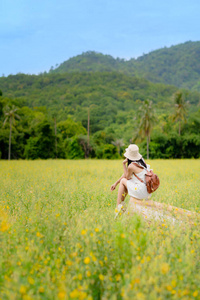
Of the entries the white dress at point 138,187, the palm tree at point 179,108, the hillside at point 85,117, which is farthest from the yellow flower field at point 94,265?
the palm tree at point 179,108

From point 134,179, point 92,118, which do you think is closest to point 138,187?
point 134,179

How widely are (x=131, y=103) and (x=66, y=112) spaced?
25.0m

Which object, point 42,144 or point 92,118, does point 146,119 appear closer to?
point 42,144

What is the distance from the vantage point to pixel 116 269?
120 inches

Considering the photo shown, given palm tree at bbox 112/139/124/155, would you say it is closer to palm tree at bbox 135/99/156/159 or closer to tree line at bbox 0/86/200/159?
tree line at bbox 0/86/200/159

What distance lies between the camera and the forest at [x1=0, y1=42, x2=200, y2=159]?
166 ft

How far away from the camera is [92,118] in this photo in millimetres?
79812

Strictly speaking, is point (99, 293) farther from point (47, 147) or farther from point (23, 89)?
point (23, 89)

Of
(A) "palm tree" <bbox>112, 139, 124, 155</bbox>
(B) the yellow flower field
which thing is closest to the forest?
→ (A) "palm tree" <bbox>112, 139, 124, 155</bbox>

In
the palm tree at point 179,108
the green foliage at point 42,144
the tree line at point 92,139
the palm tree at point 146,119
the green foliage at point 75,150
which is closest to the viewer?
the green foliage at point 42,144

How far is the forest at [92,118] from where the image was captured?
1988 inches

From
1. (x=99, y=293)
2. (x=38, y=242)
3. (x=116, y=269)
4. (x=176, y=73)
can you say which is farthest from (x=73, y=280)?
(x=176, y=73)

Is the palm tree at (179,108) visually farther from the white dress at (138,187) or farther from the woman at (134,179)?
the white dress at (138,187)

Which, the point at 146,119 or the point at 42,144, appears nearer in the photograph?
the point at 42,144
